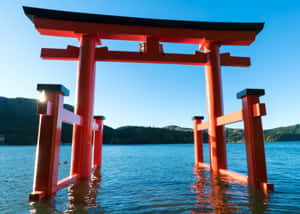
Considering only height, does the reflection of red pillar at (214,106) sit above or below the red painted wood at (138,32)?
below

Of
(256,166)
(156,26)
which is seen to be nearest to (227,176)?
(256,166)

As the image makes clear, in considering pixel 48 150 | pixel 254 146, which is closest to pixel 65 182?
pixel 48 150

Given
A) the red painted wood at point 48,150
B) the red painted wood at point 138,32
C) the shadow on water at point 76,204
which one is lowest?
the shadow on water at point 76,204

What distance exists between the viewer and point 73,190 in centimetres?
331

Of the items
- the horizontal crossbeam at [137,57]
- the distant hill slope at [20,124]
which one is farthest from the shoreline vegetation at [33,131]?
the horizontal crossbeam at [137,57]

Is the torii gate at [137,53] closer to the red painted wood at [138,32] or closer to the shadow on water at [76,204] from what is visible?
the red painted wood at [138,32]

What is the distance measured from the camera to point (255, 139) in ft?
10.4

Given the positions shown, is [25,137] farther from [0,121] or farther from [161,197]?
[161,197]

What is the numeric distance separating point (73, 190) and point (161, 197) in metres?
1.75

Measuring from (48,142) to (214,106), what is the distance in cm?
439

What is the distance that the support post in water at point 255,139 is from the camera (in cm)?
311

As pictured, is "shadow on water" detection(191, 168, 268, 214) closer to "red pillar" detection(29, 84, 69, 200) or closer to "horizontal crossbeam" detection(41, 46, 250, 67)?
"red pillar" detection(29, 84, 69, 200)

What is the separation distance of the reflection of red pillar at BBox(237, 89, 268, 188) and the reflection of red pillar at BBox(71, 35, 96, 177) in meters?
3.80

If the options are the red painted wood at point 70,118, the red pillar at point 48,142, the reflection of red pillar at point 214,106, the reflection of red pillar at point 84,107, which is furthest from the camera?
the reflection of red pillar at point 214,106
